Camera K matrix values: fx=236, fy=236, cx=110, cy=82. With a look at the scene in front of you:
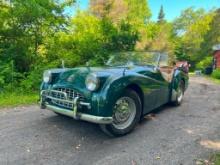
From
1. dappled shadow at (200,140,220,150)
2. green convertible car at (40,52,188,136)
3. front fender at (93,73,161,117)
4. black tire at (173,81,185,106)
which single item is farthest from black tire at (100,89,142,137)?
black tire at (173,81,185,106)

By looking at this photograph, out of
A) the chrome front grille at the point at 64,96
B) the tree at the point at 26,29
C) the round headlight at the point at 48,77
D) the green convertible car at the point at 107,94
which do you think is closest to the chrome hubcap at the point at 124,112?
the green convertible car at the point at 107,94

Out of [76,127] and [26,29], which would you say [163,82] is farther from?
[26,29]

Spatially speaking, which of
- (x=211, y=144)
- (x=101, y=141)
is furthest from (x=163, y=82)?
(x=101, y=141)

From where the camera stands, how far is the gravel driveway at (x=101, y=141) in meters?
3.04

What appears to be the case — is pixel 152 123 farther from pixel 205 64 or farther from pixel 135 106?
pixel 205 64

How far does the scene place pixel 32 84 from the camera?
24.6 ft

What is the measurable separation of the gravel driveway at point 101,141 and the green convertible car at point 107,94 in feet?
1.11

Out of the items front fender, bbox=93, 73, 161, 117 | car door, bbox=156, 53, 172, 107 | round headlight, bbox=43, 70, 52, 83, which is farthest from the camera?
car door, bbox=156, 53, 172, 107

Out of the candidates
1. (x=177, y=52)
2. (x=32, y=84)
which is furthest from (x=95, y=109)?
(x=177, y=52)

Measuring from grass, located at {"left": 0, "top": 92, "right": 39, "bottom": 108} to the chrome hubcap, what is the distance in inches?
126

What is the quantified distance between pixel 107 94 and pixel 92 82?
11.1 inches

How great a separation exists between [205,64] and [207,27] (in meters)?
13.5

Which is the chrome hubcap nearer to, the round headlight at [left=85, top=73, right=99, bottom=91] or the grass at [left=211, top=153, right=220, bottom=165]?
the round headlight at [left=85, top=73, right=99, bottom=91]

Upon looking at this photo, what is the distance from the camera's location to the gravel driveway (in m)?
3.04
